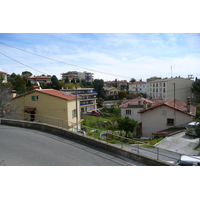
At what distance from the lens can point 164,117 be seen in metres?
19.8

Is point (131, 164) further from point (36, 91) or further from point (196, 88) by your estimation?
point (196, 88)

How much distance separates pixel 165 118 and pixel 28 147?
16.4 metres

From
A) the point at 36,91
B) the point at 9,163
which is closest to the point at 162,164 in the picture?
the point at 9,163

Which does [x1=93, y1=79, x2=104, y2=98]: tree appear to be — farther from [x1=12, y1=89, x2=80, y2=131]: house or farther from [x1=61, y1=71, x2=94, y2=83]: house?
[x1=12, y1=89, x2=80, y2=131]: house

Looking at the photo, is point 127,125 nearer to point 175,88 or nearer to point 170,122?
point 170,122

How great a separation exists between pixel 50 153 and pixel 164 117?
16.2m

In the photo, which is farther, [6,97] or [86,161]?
[6,97]

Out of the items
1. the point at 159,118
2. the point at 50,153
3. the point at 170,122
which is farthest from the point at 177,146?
the point at 50,153

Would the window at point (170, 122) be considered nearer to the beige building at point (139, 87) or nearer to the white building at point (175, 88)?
the white building at point (175, 88)

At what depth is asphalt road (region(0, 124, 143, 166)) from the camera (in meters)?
5.60

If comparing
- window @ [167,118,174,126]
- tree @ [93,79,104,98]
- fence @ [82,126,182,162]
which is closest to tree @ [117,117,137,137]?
window @ [167,118,174,126]

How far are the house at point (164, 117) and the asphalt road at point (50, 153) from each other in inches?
574

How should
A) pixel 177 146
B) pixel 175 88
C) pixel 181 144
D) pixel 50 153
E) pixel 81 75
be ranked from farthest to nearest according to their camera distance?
pixel 81 75
pixel 175 88
pixel 181 144
pixel 177 146
pixel 50 153

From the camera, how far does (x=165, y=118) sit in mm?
19703
